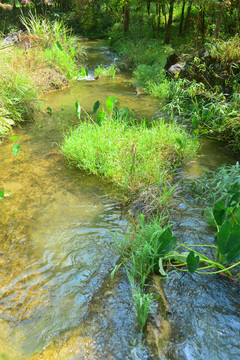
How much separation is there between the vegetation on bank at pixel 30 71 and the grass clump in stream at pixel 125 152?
1.56 meters

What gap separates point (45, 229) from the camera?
2.80m

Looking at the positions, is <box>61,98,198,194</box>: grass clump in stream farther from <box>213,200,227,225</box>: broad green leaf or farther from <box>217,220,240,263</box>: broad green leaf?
<box>217,220,240,263</box>: broad green leaf

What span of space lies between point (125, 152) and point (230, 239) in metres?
2.04

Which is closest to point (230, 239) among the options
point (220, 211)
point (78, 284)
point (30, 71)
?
point (220, 211)

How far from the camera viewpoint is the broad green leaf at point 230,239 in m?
1.68

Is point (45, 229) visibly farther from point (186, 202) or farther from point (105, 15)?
point (105, 15)

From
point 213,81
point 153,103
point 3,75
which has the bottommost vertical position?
point 153,103

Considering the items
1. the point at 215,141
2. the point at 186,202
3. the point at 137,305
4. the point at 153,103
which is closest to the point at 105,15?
the point at 153,103

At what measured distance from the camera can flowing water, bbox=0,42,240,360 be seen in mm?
1707

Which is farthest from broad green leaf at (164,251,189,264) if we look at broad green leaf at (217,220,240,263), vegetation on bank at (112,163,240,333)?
broad green leaf at (217,220,240,263)

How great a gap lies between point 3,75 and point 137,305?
4.87 meters

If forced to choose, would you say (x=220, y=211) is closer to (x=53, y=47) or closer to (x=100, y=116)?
(x=100, y=116)

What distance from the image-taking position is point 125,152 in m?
3.51

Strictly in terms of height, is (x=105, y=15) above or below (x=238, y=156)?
above
